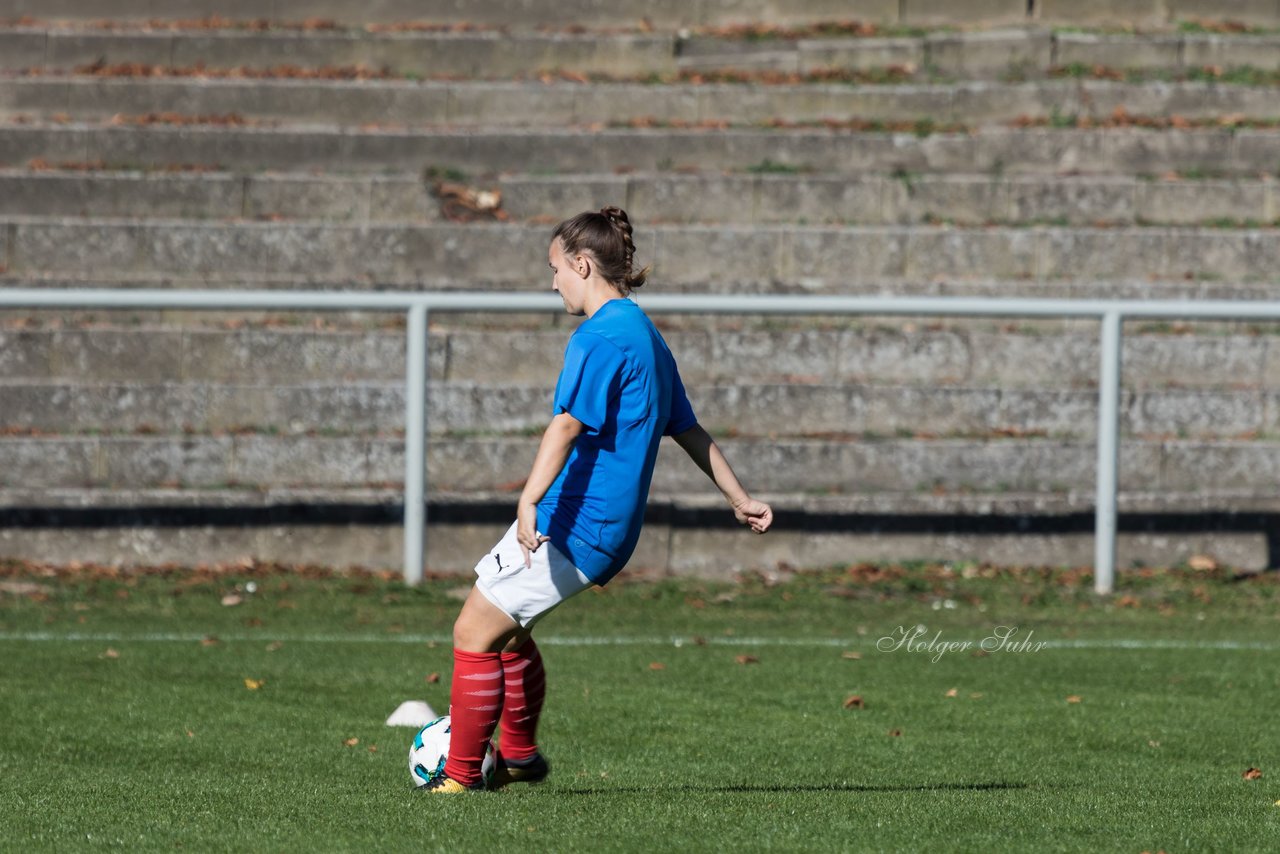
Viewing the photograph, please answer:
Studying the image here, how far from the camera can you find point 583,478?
183 inches

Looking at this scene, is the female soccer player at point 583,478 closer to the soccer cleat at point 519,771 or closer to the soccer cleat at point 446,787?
the soccer cleat at point 446,787

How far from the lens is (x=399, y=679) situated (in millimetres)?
7125

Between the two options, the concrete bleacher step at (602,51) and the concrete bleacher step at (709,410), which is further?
the concrete bleacher step at (602,51)

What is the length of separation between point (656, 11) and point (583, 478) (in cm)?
1172

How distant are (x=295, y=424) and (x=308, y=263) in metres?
1.90

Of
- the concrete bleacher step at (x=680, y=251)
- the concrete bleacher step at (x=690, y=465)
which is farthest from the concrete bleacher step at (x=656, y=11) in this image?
the concrete bleacher step at (x=690, y=465)

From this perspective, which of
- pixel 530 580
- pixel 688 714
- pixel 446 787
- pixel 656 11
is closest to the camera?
pixel 530 580

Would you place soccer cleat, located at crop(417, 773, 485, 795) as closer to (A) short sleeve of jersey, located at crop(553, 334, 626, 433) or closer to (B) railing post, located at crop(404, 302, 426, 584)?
(A) short sleeve of jersey, located at crop(553, 334, 626, 433)

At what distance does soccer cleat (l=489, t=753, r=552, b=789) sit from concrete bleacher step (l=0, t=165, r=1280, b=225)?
8244 millimetres

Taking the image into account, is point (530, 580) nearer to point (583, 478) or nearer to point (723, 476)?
point (583, 478)

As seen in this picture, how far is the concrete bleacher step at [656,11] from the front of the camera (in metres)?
15.5

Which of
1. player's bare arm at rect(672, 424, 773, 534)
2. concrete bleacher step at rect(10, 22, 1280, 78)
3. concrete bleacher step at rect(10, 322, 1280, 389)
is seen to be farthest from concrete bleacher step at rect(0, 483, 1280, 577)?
concrete bleacher step at rect(10, 22, 1280, 78)

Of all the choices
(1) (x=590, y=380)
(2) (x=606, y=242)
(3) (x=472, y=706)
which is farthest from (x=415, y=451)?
(1) (x=590, y=380)

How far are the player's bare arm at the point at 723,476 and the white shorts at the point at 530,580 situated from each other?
A: 50cm
